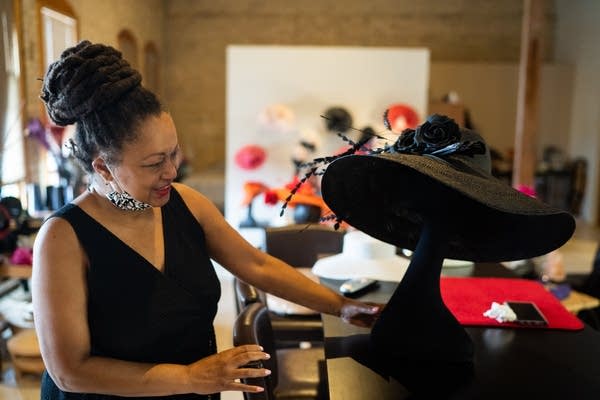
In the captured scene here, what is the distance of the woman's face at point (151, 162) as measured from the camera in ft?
3.68

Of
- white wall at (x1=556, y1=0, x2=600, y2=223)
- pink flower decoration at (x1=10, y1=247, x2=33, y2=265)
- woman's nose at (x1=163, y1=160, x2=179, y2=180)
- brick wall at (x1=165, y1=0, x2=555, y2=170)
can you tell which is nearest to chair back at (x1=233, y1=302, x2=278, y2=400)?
woman's nose at (x1=163, y1=160, x2=179, y2=180)

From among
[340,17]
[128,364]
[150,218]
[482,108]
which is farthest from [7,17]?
[482,108]

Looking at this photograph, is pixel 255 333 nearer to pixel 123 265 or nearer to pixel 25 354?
pixel 123 265

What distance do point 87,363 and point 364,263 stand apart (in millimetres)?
993

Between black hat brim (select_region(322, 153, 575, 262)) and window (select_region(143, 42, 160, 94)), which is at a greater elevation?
window (select_region(143, 42, 160, 94))

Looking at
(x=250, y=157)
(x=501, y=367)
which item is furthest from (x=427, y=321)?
(x=250, y=157)

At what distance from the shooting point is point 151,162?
3.73 ft

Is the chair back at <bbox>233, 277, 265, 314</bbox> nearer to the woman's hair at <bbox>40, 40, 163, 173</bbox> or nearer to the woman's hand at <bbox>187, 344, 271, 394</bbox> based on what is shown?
the woman's hand at <bbox>187, 344, 271, 394</bbox>

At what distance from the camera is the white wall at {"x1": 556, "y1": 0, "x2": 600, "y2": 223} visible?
Answer: 306 inches

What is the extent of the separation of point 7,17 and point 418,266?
14.2ft

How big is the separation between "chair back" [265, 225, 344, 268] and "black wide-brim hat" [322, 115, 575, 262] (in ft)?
3.88

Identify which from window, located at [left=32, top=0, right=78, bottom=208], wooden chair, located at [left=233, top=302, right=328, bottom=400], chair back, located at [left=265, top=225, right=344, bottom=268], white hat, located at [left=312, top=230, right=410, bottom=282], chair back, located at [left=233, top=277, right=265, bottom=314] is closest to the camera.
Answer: wooden chair, located at [left=233, top=302, right=328, bottom=400]

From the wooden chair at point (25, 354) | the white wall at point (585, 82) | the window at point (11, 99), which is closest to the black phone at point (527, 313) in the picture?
the wooden chair at point (25, 354)

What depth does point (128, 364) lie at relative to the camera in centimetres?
108
